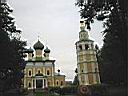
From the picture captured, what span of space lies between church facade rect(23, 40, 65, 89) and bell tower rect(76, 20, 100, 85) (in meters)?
11.9

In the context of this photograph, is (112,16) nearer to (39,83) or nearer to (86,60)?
(86,60)

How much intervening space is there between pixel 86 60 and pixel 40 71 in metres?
16.5

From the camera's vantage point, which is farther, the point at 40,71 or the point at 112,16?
the point at 40,71

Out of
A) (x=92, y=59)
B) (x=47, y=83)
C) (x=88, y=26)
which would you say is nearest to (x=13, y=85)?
(x=88, y=26)

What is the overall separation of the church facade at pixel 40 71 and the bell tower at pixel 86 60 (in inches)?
467

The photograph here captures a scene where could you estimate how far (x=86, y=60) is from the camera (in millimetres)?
91812

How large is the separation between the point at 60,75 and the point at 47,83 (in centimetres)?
616

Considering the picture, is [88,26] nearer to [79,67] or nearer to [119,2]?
[119,2]

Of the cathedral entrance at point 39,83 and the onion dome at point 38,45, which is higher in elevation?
the onion dome at point 38,45

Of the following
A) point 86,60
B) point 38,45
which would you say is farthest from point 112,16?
point 38,45

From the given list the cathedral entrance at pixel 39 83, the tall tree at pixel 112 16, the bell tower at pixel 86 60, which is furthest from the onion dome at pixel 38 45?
the tall tree at pixel 112 16

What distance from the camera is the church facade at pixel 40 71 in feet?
326

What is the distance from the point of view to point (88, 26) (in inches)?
1190

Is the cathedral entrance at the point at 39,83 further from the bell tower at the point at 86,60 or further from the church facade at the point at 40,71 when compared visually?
the bell tower at the point at 86,60
